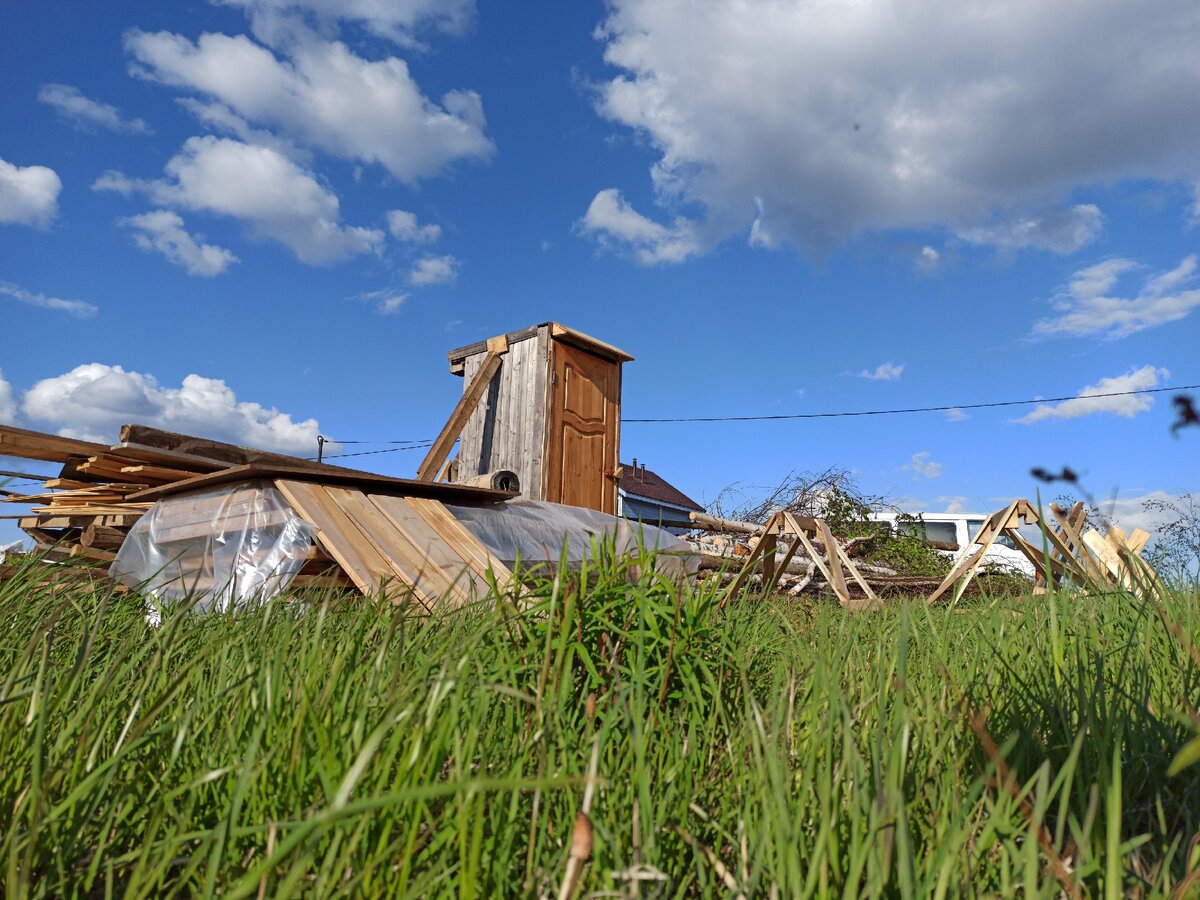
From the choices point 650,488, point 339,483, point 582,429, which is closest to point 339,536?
point 339,483

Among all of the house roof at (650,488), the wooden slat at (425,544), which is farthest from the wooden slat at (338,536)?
the house roof at (650,488)

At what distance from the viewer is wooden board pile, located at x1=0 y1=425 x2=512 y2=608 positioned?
19.0 ft

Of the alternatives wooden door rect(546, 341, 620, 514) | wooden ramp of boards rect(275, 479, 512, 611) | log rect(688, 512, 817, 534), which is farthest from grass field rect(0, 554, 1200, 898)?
log rect(688, 512, 817, 534)

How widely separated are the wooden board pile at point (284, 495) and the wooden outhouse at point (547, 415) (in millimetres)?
2966

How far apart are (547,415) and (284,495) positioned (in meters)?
5.35

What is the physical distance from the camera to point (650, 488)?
95.1 ft

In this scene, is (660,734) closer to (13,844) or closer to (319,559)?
(13,844)

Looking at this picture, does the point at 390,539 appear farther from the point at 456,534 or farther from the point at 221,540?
the point at 221,540

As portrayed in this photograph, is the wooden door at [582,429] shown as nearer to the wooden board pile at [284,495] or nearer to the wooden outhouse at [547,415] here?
the wooden outhouse at [547,415]

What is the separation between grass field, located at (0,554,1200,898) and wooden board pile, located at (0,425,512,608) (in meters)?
2.79

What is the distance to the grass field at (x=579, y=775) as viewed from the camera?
1153 mm

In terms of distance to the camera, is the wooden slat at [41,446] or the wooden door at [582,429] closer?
the wooden slat at [41,446]

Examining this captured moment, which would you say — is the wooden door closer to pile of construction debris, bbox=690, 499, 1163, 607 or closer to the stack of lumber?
pile of construction debris, bbox=690, 499, 1163, 607

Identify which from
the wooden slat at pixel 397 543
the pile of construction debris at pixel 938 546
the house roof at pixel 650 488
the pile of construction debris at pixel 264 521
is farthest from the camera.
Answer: the house roof at pixel 650 488
